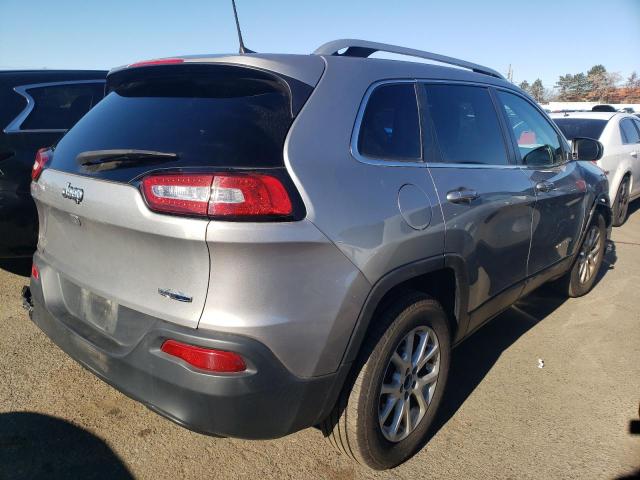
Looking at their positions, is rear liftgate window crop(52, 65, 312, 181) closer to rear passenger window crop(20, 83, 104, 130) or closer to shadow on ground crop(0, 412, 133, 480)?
shadow on ground crop(0, 412, 133, 480)

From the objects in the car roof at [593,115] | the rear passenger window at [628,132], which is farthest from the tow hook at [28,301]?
the rear passenger window at [628,132]

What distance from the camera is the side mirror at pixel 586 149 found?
169 inches

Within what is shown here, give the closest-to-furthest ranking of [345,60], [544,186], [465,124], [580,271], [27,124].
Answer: [345,60] → [465,124] → [544,186] → [27,124] → [580,271]

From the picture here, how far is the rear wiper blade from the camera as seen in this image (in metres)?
1.93

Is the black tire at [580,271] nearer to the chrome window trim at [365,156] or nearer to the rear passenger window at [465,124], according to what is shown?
the rear passenger window at [465,124]

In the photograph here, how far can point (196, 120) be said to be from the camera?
6.63 feet

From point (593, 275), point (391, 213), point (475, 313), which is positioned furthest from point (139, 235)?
point (593, 275)

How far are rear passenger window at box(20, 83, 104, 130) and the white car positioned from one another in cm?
641

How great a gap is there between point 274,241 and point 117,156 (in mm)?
778

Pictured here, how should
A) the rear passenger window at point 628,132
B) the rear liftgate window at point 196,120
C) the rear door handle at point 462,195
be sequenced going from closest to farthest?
the rear liftgate window at point 196,120
the rear door handle at point 462,195
the rear passenger window at point 628,132

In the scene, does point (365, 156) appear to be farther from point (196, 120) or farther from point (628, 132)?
point (628, 132)

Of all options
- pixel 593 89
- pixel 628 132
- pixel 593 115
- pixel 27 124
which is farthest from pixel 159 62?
pixel 593 89

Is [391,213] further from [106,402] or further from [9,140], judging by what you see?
[9,140]

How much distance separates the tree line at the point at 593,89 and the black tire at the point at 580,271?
47.3 metres
